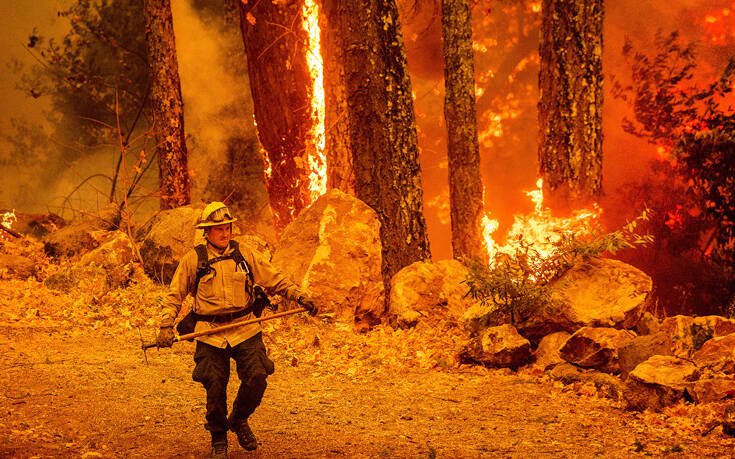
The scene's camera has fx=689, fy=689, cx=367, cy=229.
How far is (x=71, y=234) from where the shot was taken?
14234 mm

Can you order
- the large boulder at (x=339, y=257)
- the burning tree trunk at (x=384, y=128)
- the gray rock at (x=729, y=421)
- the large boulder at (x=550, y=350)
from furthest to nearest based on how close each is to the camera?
the burning tree trunk at (x=384, y=128) < the large boulder at (x=339, y=257) < the large boulder at (x=550, y=350) < the gray rock at (x=729, y=421)

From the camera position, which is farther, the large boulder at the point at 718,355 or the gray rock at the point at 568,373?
the gray rock at the point at 568,373

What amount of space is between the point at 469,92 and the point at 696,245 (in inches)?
236

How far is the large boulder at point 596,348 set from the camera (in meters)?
7.39

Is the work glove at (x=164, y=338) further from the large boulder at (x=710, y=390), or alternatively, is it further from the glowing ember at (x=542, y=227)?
the glowing ember at (x=542, y=227)

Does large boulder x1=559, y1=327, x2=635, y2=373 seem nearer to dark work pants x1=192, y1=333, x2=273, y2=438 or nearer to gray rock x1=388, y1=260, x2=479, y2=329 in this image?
gray rock x1=388, y1=260, x2=479, y2=329

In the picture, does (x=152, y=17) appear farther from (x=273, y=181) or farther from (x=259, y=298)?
(x=259, y=298)

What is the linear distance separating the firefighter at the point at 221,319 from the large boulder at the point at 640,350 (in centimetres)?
363

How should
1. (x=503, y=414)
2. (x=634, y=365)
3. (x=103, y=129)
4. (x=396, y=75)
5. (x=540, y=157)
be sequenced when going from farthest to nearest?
(x=103, y=129), (x=540, y=157), (x=396, y=75), (x=634, y=365), (x=503, y=414)

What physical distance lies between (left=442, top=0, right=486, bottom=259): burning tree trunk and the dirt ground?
6.44 metres

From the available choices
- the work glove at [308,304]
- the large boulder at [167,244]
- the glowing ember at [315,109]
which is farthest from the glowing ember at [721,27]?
the work glove at [308,304]

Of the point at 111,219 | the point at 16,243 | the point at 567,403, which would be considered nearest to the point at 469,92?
the point at 111,219

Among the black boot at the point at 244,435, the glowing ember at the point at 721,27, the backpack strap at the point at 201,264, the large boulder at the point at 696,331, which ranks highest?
the glowing ember at the point at 721,27

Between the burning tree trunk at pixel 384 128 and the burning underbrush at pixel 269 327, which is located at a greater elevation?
the burning tree trunk at pixel 384 128
